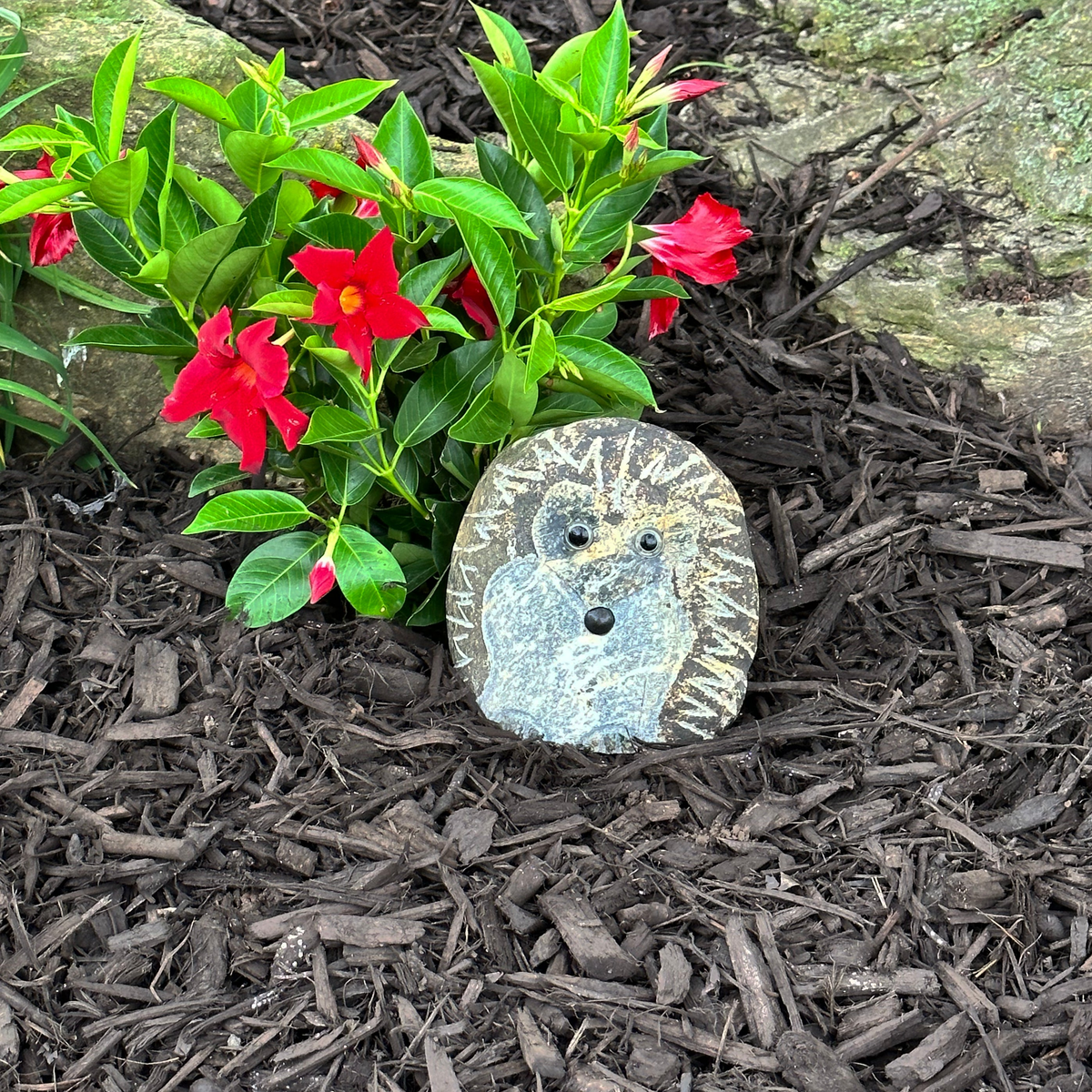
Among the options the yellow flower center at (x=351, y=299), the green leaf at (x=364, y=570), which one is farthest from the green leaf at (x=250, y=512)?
the yellow flower center at (x=351, y=299)

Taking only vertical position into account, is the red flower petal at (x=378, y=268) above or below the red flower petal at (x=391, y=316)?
above

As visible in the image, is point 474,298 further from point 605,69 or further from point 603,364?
point 605,69

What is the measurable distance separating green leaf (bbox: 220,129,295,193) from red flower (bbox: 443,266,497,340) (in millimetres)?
433

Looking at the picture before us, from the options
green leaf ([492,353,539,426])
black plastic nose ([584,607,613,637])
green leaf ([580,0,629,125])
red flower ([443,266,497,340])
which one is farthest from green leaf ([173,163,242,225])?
black plastic nose ([584,607,613,637])

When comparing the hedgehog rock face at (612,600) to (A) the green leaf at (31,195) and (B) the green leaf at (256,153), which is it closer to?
(B) the green leaf at (256,153)

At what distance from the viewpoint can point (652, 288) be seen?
7.45 ft

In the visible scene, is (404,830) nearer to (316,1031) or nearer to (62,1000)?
(316,1031)

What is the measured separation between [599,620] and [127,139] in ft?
5.83

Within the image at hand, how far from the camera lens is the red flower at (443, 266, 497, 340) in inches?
88.5

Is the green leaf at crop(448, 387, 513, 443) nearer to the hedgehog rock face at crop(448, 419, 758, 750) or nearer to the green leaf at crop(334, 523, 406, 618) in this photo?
the hedgehog rock face at crop(448, 419, 758, 750)

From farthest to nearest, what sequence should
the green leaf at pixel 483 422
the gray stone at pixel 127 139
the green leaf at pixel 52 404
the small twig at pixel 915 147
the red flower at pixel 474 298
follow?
1. the small twig at pixel 915 147
2. the gray stone at pixel 127 139
3. the green leaf at pixel 52 404
4. the red flower at pixel 474 298
5. the green leaf at pixel 483 422

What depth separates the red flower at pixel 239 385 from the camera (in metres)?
1.75

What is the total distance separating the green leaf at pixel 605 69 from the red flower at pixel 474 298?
1.36 feet

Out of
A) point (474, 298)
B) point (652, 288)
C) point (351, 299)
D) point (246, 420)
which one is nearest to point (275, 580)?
point (246, 420)
